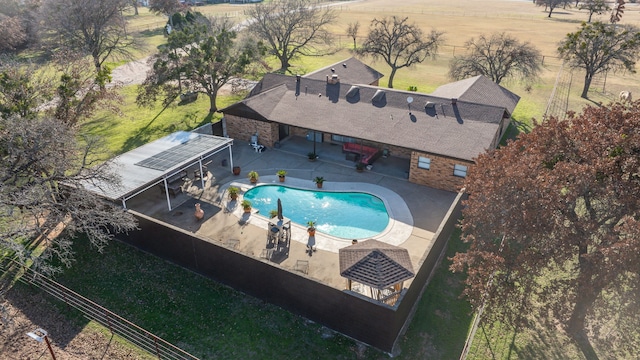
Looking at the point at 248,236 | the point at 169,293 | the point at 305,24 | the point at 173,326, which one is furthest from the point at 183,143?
the point at 305,24

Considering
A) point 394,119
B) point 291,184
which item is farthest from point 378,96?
point 291,184

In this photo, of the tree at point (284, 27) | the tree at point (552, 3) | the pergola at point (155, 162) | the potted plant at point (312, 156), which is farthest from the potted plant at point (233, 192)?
the tree at point (552, 3)

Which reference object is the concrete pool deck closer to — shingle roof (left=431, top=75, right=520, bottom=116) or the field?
the field

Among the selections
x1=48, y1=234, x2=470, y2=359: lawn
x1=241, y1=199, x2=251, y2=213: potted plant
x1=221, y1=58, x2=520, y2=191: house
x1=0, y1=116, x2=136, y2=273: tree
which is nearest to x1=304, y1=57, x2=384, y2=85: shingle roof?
x1=221, y1=58, x2=520, y2=191: house

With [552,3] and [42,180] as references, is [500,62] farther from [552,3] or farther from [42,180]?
[552,3]

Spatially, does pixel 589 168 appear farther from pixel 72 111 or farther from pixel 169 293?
pixel 72 111

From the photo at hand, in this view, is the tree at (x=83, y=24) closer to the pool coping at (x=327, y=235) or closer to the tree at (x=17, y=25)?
the tree at (x=17, y=25)
